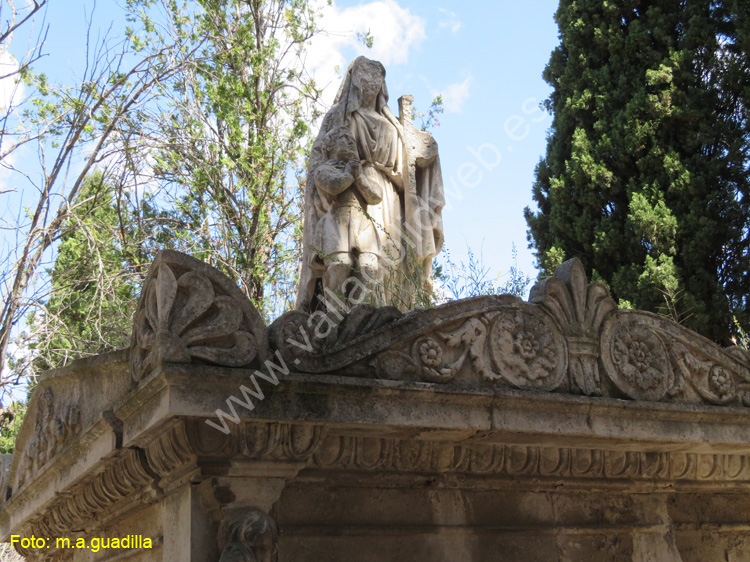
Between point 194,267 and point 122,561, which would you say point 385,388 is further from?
point 122,561

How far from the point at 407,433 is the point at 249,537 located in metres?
0.69

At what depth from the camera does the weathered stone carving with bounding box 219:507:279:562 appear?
278 centimetres

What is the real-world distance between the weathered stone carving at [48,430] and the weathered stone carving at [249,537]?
1.39 metres

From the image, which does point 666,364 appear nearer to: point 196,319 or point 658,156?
point 196,319

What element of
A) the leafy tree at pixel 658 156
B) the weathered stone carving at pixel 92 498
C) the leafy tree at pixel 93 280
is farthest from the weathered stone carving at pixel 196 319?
the leafy tree at pixel 658 156

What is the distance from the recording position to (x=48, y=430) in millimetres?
4117

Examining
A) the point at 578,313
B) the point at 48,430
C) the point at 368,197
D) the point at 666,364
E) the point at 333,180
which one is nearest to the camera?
the point at 578,313

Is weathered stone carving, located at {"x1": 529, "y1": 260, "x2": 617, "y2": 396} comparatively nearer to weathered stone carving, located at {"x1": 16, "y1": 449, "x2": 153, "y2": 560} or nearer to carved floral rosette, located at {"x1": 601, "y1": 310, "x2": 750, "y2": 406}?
carved floral rosette, located at {"x1": 601, "y1": 310, "x2": 750, "y2": 406}

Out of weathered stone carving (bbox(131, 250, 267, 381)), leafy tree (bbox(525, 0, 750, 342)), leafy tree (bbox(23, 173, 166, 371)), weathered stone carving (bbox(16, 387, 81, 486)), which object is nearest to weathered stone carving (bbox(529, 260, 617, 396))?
weathered stone carving (bbox(131, 250, 267, 381))

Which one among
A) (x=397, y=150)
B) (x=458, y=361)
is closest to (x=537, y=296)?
(x=458, y=361)

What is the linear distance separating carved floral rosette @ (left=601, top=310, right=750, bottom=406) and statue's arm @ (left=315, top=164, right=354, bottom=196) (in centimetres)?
247

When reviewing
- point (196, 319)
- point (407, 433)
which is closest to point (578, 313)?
point (407, 433)

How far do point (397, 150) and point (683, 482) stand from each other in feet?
10.4

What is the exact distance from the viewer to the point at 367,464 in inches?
125
